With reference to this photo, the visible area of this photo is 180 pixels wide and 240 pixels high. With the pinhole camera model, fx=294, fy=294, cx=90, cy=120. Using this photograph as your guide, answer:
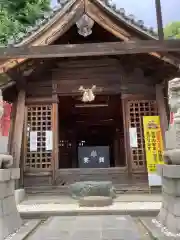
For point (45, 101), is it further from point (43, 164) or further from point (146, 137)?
point (146, 137)

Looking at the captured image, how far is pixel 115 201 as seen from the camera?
8.54m

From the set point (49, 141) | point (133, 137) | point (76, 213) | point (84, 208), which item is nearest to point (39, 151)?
point (49, 141)

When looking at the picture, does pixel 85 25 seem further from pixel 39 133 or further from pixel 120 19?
pixel 39 133

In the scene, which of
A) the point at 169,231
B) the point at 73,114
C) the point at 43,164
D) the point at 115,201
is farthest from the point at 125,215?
the point at 73,114

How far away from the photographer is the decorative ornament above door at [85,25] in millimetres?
9492

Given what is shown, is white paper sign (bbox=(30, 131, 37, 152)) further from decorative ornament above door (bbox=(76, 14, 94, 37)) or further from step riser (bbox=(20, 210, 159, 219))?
decorative ornament above door (bbox=(76, 14, 94, 37))

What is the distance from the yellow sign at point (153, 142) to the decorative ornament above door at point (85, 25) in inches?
142

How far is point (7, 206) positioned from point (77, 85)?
667cm

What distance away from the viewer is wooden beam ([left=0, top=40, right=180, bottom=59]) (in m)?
7.18

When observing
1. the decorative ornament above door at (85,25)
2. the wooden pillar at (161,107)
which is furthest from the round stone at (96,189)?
the decorative ornament above door at (85,25)

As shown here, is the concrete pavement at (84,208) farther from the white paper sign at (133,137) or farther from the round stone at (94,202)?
the white paper sign at (133,137)

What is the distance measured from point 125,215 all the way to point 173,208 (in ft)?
8.24

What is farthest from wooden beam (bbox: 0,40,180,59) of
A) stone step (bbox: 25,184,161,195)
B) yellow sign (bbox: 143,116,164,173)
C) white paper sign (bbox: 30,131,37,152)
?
stone step (bbox: 25,184,161,195)

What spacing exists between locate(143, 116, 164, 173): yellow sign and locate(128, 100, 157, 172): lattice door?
0.32m
